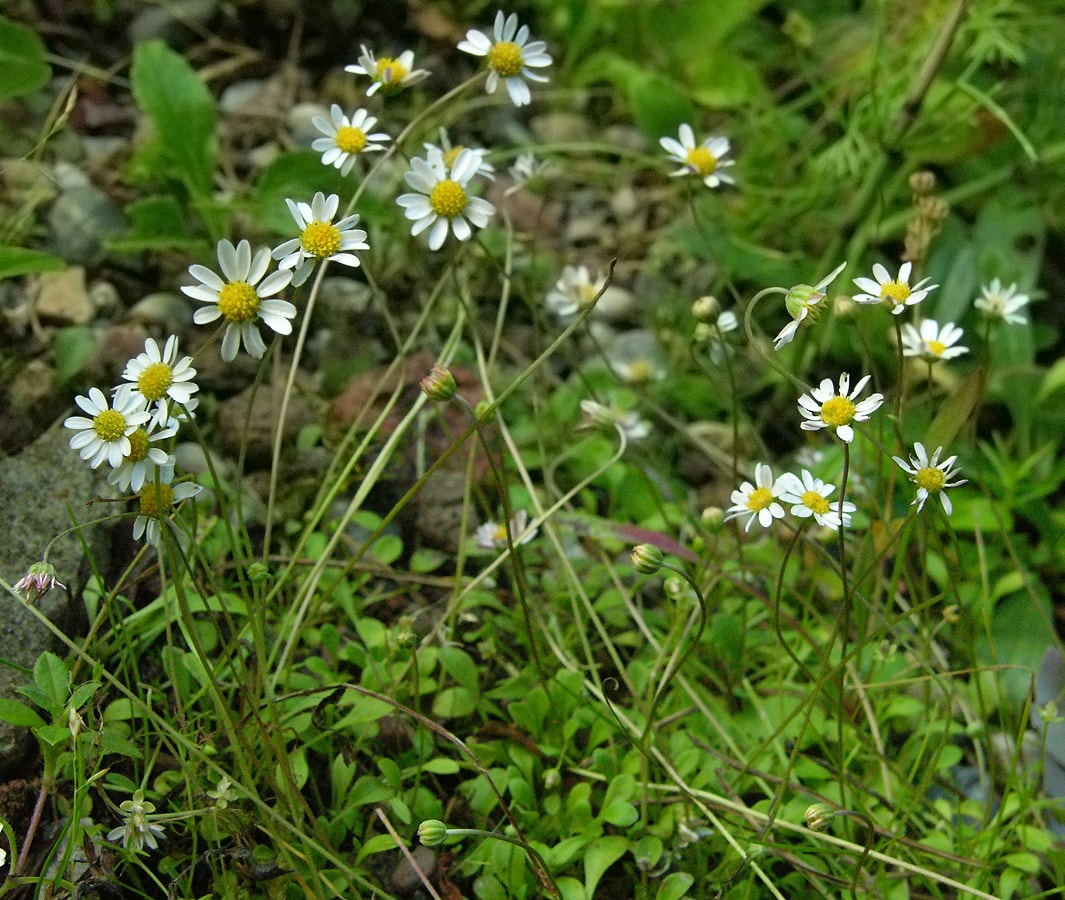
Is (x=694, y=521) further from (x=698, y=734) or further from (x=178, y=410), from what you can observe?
(x=178, y=410)

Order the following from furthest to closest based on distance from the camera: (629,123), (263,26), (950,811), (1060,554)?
(629,123) < (263,26) < (1060,554) < (950,811)

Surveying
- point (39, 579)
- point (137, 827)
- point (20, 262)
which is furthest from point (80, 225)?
point (137, 827)

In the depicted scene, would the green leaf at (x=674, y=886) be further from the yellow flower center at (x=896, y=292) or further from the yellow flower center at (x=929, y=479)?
the yellow flower center at (x=896, y=292)

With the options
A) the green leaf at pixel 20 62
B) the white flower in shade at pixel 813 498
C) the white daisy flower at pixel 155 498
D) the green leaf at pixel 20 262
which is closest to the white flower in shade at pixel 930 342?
the white flower in shade at pixel 813 498

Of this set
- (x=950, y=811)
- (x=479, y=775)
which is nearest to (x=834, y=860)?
(x=950, y=811)

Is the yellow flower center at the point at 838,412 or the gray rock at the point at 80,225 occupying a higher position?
the gray rock at the point at 80,225

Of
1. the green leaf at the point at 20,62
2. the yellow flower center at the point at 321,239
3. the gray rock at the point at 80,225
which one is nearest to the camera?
the yellow flower center at the point at 321,239

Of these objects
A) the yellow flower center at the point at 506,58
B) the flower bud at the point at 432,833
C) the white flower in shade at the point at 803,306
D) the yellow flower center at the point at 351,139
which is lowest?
the flower bud at the point at 432,833

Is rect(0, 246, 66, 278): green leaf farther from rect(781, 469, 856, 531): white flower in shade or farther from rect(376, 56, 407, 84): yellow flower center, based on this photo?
rect(781, 469, 856, 531): white flower in shade

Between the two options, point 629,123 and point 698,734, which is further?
point 629,123
